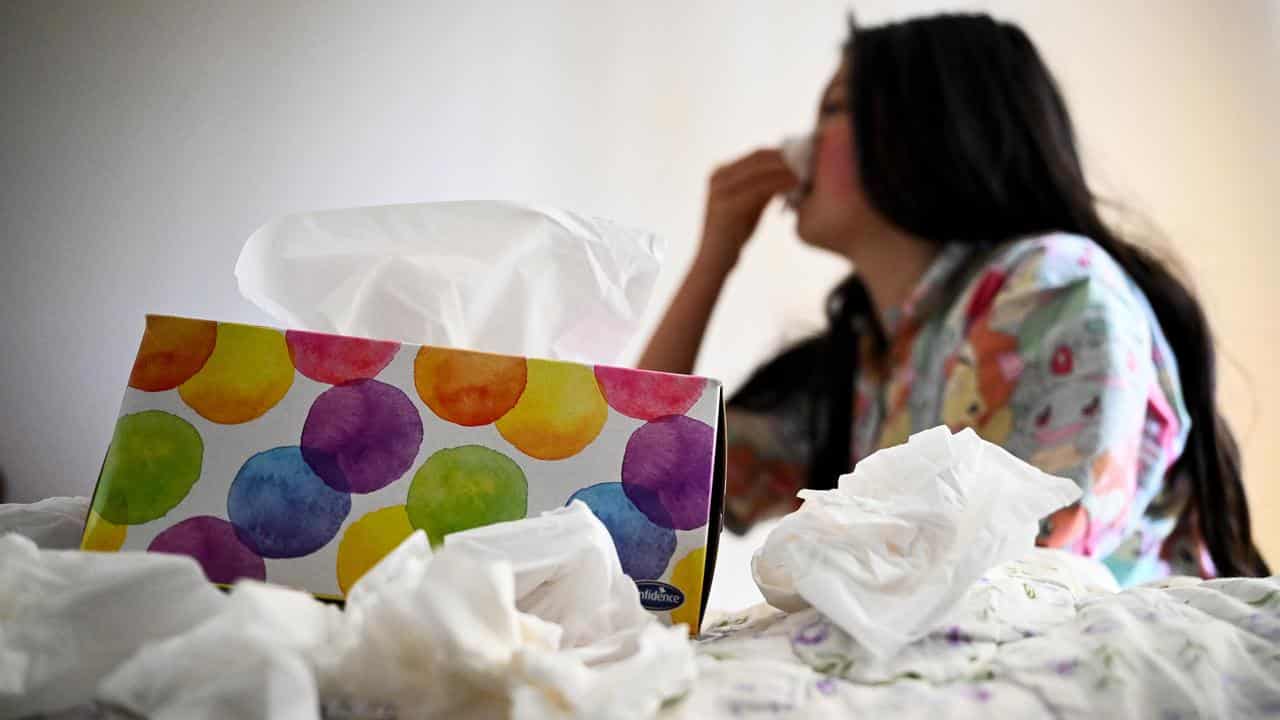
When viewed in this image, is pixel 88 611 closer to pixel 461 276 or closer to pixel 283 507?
pixel 283 507

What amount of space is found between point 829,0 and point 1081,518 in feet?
3.13

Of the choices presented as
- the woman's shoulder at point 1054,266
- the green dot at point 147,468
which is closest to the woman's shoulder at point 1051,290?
the woman's shoulder at point 1054,266

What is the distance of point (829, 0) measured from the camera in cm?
128

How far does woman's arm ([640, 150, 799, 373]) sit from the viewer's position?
1042 millimetres

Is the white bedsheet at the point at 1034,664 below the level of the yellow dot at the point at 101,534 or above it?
above

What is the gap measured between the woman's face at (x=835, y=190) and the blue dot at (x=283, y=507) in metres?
0.74

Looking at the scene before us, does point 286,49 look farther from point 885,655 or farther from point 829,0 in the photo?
point 829,0

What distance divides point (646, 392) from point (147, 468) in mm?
205

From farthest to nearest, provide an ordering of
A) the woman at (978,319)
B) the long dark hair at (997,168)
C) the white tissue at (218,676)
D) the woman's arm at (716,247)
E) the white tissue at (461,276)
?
1. the woman's arm at (716,247)
2. the long dark hair at (997,168)
3. the woman at (978,319)
4. the white tissue at (461,276)
5. the white tissue at (218,676)

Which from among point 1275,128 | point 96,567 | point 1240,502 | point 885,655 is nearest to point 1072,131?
point 1240,502

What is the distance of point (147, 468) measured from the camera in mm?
334

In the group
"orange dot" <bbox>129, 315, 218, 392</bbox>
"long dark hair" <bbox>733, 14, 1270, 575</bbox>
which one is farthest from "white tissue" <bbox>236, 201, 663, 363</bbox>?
"long dark hair" <bbox>733, 14, 1270, 575</bbox>

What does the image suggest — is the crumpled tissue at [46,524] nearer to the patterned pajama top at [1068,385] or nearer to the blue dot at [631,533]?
the blue dot at [631,533]

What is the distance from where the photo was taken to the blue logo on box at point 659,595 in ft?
1.12
